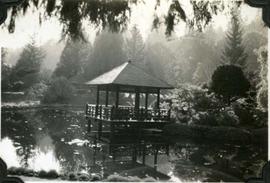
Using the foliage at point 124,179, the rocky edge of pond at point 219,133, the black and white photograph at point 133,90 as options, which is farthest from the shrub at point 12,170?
the rocky edge of pond at point 219,133

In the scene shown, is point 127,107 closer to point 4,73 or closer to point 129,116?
point 129,116

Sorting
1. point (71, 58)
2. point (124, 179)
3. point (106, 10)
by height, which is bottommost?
point (124, 179)

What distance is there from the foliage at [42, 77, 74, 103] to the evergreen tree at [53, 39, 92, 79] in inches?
1.6

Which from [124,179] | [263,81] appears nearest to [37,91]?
[124,179]

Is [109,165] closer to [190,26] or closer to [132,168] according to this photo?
[132,168]

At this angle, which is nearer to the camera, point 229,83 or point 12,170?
point 12,170

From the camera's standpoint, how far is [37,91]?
236cm

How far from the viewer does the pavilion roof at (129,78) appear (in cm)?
236

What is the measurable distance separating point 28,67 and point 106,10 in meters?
0.66

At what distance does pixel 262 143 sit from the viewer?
224 centimetres

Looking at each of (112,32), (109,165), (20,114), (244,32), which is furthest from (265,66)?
(20,114)

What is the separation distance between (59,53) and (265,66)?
4.40 ft

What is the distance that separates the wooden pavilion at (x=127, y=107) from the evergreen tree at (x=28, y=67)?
1.19 feet

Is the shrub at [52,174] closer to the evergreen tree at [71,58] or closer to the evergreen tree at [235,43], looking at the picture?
the evergreen tree at [71,58]
